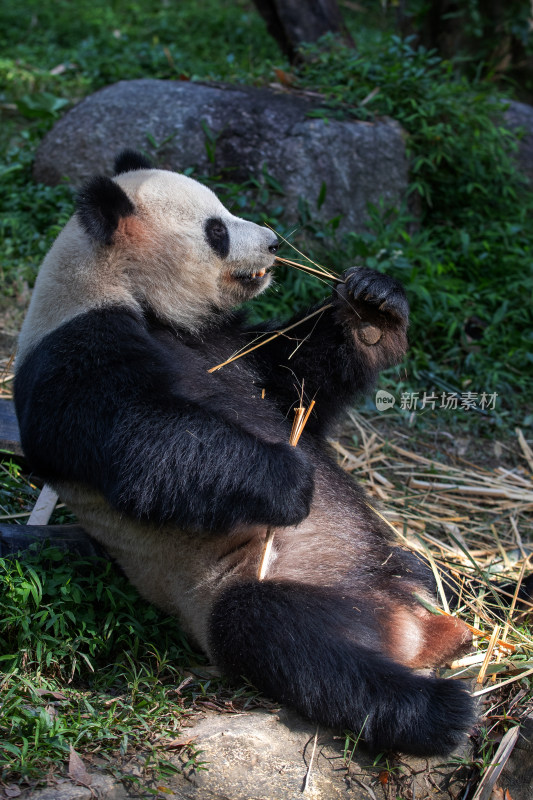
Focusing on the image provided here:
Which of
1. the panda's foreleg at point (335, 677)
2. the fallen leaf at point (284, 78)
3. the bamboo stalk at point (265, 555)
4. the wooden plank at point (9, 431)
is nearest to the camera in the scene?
the panda's foreleg at point (335, 677)

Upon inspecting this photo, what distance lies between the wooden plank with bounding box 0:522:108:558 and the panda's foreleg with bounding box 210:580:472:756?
0.89m

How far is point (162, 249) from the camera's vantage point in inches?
128

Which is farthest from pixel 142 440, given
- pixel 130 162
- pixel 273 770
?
pixel 130 162

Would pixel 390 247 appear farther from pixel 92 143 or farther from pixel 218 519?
pixel 218 519

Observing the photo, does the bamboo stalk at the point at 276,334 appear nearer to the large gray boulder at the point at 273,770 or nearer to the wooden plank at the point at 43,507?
the wooden plank at the point at 43,507

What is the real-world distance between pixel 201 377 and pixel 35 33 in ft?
30.7

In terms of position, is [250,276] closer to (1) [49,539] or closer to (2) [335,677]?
(1) [49,539]

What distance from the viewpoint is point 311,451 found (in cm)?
357

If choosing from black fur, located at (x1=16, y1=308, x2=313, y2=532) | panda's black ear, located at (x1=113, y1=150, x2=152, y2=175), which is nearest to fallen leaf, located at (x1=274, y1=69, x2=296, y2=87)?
panda's black ear, located at (x1=113, y1=150, x2=152, y2=175)

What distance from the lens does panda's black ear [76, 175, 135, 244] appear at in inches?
121

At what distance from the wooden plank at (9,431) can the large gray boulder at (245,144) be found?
264cm

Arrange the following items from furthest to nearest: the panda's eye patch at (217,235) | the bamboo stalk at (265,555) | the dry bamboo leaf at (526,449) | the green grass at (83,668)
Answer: the dry bamboo leaf at (526,449)
the panda's eye patch at (217,235)
the bamboo stalk at (265,555)
the green grass at (83,668)

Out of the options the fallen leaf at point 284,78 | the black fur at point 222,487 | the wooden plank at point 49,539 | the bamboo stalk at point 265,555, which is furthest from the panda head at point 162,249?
the fallen leaf at point 284,78

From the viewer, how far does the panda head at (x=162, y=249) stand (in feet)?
10.2
